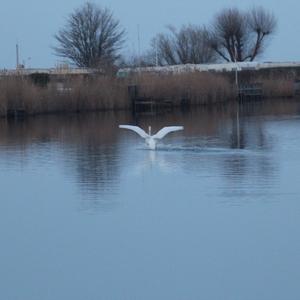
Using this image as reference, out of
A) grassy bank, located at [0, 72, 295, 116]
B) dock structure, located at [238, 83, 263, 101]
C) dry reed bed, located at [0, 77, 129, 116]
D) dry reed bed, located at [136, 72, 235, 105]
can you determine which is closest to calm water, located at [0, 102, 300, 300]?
dry reed bed, located at [0, 77, 129, 116]

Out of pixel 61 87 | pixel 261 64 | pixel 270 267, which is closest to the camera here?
pixel 270 267

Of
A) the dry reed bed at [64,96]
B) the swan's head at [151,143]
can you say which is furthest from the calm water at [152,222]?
the dry reed bed at [64,96]

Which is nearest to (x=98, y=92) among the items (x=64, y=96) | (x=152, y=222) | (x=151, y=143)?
(x=64, y=96)

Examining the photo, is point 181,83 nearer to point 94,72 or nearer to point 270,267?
point 94,72

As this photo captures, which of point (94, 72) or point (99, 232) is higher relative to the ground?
point (94, 72)

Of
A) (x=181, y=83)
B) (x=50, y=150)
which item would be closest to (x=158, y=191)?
(x=50, y=150)

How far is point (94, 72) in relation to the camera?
2148 inches

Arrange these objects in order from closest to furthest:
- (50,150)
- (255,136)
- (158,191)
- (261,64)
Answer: (158,191) → (50,150) → (255,136) → (261,64)

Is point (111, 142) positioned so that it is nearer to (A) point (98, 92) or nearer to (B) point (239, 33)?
(A) point (98, 92)

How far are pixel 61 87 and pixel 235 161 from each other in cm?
2877

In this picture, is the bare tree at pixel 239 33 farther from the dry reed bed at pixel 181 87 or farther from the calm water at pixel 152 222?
the calm water at pixel 152 222

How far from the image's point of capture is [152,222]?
1223cm

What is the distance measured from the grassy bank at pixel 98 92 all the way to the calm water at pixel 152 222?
19340mm

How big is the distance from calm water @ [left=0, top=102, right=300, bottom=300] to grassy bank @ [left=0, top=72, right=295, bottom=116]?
19.3 metres
